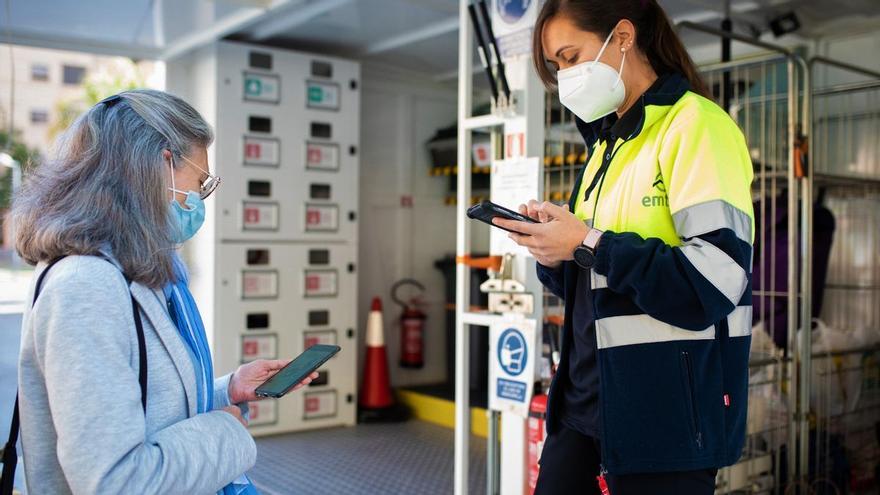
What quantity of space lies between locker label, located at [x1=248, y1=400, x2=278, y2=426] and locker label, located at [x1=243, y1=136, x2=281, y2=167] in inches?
64.9

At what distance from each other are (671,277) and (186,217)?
92cm

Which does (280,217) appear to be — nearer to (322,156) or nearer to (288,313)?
(322,156)

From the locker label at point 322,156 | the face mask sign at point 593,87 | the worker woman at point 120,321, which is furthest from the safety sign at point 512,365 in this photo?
the locker label at point 322,156

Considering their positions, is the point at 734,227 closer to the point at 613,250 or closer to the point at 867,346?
the point at 613,250

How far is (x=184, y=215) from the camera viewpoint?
158cm

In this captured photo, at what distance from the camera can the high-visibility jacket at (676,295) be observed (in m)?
1.48

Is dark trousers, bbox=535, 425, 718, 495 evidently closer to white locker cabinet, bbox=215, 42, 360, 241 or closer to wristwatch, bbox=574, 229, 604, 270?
wristwatch, bbox=574, 229, 604, 270

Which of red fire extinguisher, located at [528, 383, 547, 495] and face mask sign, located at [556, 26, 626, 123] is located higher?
face mask sign, located at [556, 26, 626, 123]

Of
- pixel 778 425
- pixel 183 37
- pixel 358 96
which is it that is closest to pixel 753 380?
pixel 778 425

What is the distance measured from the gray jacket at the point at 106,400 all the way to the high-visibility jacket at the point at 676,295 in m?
0.75

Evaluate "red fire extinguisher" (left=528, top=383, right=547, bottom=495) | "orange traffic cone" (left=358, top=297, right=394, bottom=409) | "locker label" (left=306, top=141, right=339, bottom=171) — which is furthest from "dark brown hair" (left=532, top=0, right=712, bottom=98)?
"orange traffic cone" (left=358, top=297, right=394, bottom=409)

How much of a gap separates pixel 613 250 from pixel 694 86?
49 centimetres

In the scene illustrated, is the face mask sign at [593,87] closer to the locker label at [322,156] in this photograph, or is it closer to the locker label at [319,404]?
the locker label at [322,156]

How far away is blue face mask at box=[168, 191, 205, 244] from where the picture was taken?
153cm
